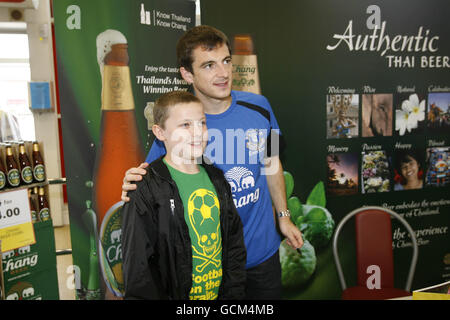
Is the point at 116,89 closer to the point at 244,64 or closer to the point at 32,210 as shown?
the point at 244,64

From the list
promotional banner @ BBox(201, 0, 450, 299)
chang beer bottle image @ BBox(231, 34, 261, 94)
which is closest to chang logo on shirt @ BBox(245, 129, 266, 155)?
chang beer bottle image @ BBox(231, 34, 261, 94)

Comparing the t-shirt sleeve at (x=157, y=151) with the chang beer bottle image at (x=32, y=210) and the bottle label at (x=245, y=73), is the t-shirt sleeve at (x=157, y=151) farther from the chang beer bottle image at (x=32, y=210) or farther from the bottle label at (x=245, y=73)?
the chang beer bottle image at (x=32, y=210)

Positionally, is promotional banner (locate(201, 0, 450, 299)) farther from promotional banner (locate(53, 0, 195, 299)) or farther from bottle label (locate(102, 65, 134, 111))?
bottle label (locate(102, 65, 134, 111))

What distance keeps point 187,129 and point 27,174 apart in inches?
53.9

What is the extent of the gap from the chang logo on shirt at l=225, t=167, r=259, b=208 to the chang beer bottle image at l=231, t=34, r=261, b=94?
0.80 meters

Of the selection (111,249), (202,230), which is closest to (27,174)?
(111,249)

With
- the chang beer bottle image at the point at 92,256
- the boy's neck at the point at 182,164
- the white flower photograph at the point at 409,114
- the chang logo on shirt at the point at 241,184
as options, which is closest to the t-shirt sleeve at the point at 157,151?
the boy's neck at the point at 182,164

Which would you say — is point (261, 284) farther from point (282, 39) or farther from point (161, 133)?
point (282, 39)

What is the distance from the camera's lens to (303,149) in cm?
279

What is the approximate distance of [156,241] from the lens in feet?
4.95

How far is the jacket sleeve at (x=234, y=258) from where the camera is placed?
1.64 metres
